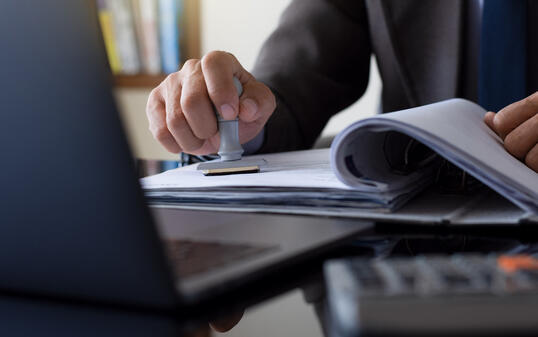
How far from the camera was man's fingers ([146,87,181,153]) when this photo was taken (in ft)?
2.30

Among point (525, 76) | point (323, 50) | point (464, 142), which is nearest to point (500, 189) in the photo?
point (464, 142)

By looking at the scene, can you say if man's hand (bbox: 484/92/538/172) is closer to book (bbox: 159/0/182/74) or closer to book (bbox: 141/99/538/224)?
book (bbox: 141/99/538/224)

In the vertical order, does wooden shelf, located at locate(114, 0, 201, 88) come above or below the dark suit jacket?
below

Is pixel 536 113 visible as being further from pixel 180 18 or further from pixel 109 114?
pixel 180 18

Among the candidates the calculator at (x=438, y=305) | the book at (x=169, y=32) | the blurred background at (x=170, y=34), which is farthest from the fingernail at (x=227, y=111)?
the book at (x=169, y=32)

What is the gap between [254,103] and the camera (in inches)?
26.0

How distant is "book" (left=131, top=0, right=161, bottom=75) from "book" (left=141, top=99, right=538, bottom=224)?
1963 mm

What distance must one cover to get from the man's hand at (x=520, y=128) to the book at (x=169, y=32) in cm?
197

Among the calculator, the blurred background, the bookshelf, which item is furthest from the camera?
the bookshelf

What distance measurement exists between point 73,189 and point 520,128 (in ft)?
1.30

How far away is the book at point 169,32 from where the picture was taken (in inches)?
92.9

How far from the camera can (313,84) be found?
1.08m

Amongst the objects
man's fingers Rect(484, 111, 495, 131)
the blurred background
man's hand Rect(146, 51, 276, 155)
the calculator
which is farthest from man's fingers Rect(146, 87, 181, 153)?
the blurred background

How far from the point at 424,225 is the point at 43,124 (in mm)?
276
